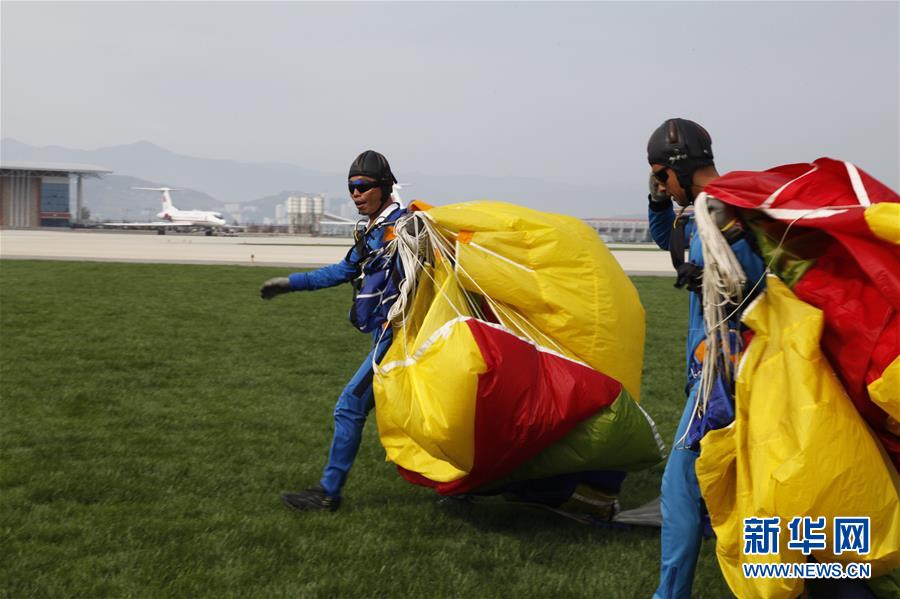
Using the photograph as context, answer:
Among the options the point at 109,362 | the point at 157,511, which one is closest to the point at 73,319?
the point at 109,362

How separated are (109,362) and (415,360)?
16.7 ft

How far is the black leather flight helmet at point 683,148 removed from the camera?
2.88 m

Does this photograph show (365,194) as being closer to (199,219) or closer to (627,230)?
(199,219)

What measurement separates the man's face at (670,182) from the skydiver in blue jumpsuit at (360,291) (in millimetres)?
1590

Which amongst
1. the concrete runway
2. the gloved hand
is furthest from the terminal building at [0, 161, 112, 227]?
the gloved hand

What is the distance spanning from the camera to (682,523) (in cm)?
281

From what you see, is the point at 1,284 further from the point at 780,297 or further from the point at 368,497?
Result: the point at 780,297

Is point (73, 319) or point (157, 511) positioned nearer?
point (157, 511)

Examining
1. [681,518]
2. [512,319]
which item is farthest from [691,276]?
[512,319]

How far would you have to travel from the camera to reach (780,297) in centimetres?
244

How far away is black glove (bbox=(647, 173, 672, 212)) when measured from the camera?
3133mm

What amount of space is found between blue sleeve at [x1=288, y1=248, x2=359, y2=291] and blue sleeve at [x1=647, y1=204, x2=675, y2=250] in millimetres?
1651

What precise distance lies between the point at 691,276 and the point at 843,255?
434mm

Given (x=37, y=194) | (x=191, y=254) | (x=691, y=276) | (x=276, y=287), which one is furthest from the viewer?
(x=37, y=194)
